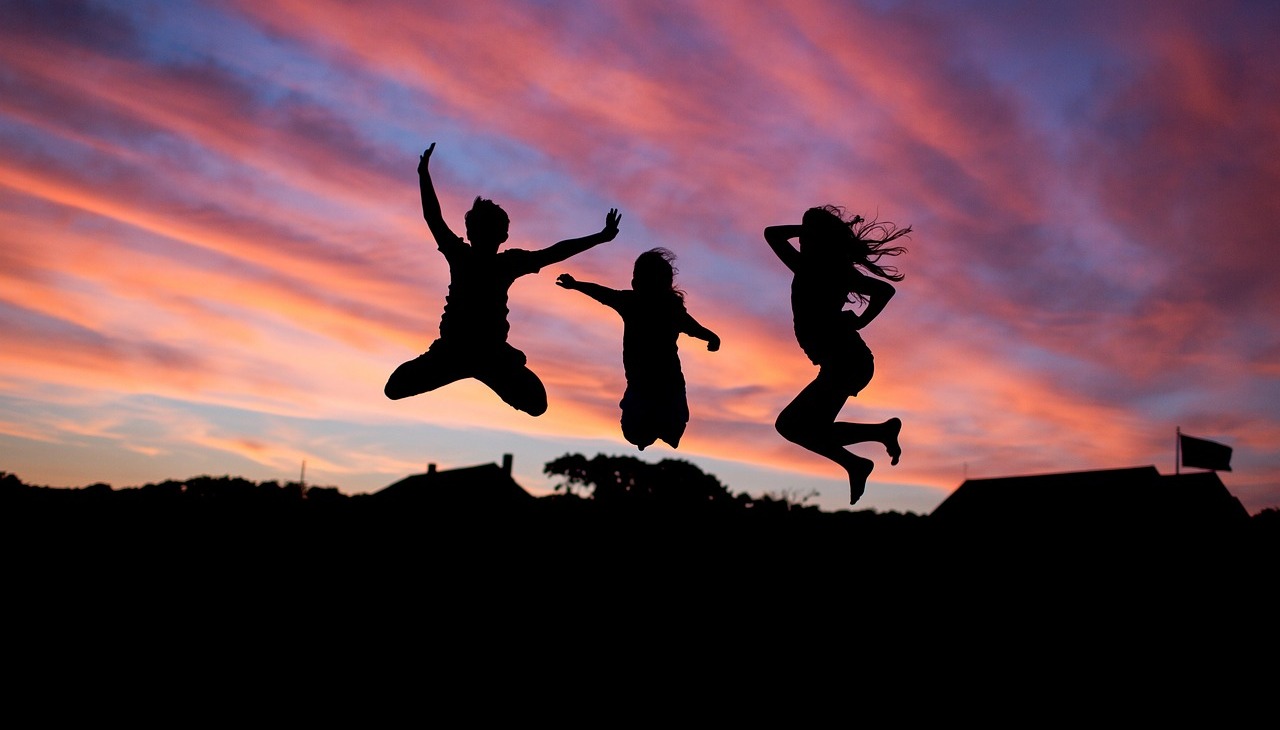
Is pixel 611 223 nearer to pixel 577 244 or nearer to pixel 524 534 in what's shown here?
pixel 577 244

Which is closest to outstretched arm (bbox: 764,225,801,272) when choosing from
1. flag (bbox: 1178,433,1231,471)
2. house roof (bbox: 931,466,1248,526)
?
house roof (bbox: 931,466,1248,526)

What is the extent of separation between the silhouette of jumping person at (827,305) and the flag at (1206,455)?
24145mm

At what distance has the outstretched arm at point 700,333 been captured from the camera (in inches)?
295

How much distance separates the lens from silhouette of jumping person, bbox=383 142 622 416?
21.5 ft

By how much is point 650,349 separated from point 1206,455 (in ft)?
83.8

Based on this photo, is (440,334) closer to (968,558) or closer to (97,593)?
(97,593)

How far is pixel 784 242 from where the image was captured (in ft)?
22.1

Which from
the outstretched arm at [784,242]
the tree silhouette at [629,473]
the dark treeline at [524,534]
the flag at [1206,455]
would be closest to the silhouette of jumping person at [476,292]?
the outstretched arm at [784,242]

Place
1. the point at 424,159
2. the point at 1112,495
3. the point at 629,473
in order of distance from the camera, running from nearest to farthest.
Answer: the point at 424,159 → the point at 1112,495 → the point at 629,473

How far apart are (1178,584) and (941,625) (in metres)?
2.53

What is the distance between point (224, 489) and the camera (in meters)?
9.42

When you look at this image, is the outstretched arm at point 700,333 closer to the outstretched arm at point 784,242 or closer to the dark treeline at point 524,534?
the outstretched arm at point 784,242

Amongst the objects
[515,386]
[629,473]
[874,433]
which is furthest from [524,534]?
[629,473]

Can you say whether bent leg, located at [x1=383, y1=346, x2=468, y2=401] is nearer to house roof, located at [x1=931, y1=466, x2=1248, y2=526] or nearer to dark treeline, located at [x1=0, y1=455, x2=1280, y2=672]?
dark treeline, located at [x1=0, y1=455, x2=1280, y2=672]
